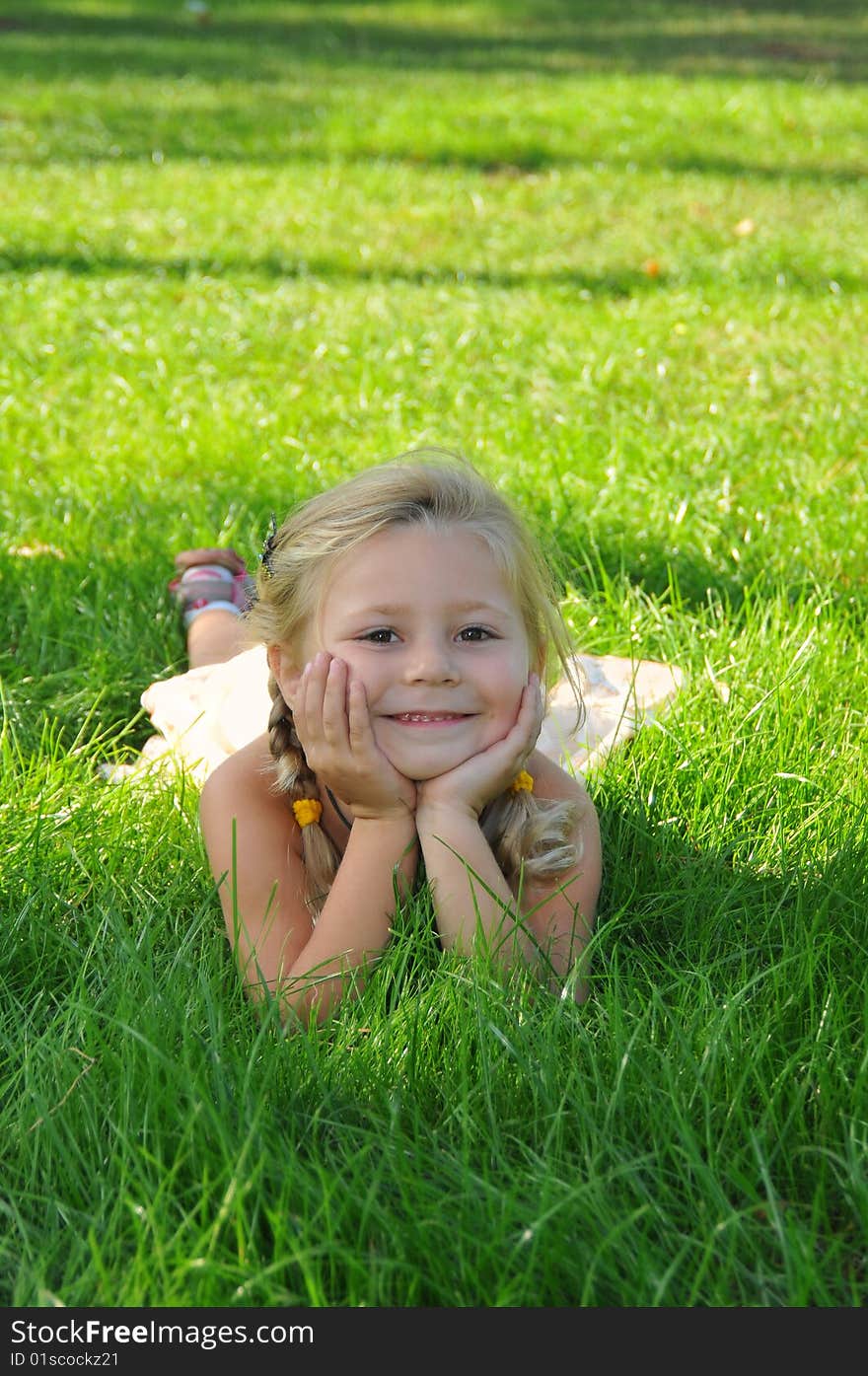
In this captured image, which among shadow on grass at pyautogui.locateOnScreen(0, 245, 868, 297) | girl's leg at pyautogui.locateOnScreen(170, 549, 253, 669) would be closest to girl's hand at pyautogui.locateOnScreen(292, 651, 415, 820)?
girl's leg at pyautogui.locateOnScreen(170, 549, 253, 669)

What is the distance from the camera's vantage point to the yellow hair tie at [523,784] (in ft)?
7.59

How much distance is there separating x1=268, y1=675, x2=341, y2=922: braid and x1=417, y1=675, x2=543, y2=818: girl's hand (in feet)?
→ 0.76

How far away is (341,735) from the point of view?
6.97 ft

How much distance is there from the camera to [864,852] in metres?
2.33

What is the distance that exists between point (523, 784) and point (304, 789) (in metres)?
0.37

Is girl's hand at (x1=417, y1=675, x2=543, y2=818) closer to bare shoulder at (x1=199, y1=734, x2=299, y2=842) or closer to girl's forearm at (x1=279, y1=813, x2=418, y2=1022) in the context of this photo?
girl's forearm at (x1=279, y1=813, x2=418, y2=1022)

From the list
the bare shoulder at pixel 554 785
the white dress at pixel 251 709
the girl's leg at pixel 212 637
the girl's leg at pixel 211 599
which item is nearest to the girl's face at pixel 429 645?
the bare shoulder at pixel 554 785

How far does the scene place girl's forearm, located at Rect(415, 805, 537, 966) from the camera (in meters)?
2.09

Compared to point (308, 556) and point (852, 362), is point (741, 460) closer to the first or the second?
point (852, 362)

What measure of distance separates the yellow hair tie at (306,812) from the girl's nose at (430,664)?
13.1 inches

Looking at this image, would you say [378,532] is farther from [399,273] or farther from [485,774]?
[399,273]

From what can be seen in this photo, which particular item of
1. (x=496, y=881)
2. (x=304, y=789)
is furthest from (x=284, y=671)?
(x=496, y=881)

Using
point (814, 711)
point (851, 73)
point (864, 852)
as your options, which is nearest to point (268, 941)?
point (864, 852)

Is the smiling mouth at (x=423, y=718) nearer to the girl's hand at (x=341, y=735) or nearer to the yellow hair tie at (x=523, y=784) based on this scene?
A: the girl's hand at (x=341, y=735)
